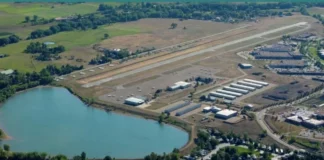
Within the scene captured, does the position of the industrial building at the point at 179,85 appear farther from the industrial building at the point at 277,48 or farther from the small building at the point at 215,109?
the industrial building at the point at 277,48

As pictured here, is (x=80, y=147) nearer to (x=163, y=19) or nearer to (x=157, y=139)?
(x=157, y=139)

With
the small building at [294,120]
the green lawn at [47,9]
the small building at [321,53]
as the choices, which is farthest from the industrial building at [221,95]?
the green lawn at [47,9]

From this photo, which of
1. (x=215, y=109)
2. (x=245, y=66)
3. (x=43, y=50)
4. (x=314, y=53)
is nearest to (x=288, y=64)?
(x=245, y=66)

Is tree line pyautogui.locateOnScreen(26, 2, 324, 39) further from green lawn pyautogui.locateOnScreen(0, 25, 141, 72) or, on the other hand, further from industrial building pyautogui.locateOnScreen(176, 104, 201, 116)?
industrial building pyautogui.locateOnScreen(176, 104, 201, 116)

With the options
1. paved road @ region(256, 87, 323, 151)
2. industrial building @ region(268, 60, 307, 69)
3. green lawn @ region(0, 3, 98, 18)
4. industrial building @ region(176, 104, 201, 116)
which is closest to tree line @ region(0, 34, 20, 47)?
green lawn @ region(0, 3, 98, 18)

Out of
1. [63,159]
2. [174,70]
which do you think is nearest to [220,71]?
[174,70]
